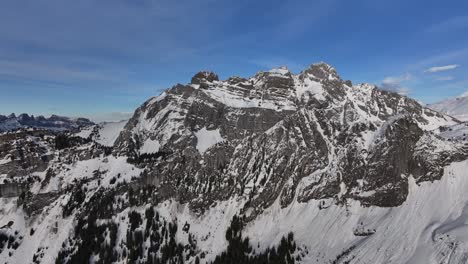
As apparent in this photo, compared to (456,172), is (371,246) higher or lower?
lower

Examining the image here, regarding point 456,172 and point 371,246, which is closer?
point 371,246

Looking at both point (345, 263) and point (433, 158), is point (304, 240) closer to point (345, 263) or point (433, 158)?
point (345, 263)

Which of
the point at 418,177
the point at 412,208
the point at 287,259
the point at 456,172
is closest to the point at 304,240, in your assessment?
the point at 287,259

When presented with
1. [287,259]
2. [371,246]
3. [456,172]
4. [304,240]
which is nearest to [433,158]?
[456,172]

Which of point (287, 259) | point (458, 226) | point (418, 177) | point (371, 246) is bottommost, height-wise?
point (287, 259)

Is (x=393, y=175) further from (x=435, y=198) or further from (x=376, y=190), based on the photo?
(x=435, y=198)

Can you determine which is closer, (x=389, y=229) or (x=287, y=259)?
(x=389, y=229)

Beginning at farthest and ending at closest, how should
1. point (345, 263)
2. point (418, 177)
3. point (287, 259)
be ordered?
point (418, 177) → point (287, 259) → point (345, 263)

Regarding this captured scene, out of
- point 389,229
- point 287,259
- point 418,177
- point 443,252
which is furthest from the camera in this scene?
point 418,177

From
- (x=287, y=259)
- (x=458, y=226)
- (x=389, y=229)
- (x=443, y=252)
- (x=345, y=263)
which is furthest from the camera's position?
(x=287, y=259)
